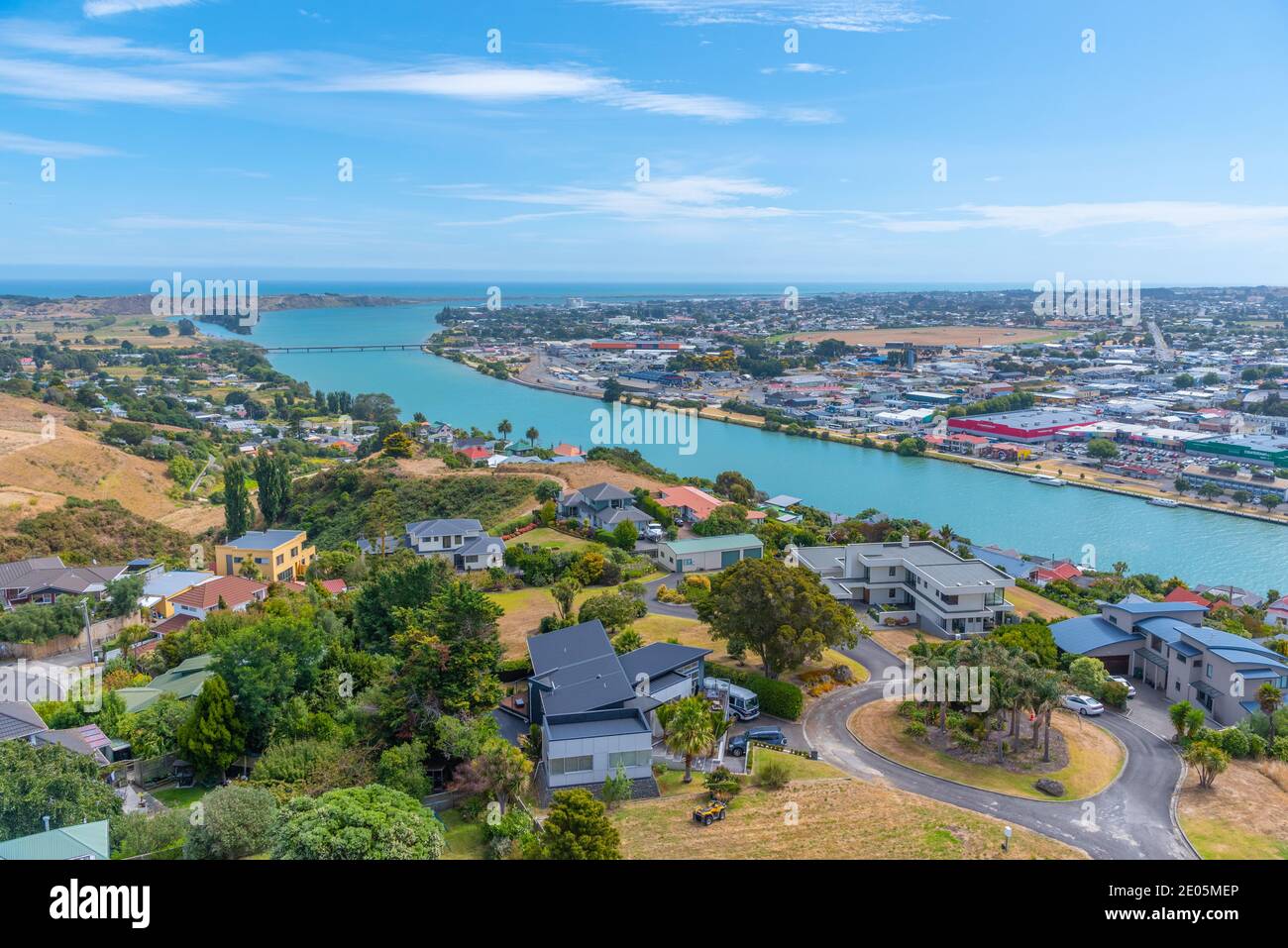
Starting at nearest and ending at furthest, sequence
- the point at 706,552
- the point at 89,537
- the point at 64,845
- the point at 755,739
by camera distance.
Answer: the point at 64,845
the point at 755,739
the point at 706,552
the point at 89,537

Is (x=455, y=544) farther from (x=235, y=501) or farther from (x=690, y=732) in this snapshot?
(x=690, y=732)

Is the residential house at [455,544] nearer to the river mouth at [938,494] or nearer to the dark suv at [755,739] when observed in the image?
the dark suv at [755,739]

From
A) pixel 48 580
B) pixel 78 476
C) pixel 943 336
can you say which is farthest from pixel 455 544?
pixel 943 336

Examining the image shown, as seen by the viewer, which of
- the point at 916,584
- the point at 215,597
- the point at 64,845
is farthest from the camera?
the point at 215,597

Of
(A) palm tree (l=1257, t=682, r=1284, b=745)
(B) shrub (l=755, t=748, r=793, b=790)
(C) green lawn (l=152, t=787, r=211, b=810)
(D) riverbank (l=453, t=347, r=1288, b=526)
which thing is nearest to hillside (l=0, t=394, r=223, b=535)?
(C) green lawn (l=152, t=787, r=211, b=810)

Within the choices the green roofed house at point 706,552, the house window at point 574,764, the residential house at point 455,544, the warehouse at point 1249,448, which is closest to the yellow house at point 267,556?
the residential house at point 455,544

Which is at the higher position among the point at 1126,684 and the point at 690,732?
the point at 690,732

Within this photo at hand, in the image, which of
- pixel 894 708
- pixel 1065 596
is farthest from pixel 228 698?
pixel 1065 596
